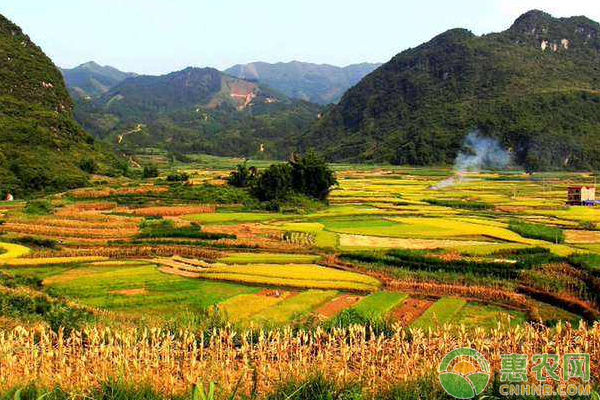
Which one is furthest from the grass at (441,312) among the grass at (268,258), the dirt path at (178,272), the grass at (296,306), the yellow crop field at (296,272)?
the dirt path at (178,272)

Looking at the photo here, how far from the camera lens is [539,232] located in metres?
41.0

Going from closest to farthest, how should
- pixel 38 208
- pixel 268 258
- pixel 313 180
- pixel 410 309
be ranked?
pixel 410 309 → pixel 268 258 → pixel 38 208 → pixel 313 180

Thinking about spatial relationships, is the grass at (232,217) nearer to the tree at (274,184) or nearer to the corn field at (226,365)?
the tree at (274,184)

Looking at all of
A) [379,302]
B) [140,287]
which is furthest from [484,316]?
[140,287]

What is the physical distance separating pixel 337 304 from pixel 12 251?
24.5m

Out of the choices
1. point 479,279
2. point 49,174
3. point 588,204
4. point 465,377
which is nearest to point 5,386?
point 465,377

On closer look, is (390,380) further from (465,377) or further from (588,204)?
(588,204)

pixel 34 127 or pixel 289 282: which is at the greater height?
pixel 34 127

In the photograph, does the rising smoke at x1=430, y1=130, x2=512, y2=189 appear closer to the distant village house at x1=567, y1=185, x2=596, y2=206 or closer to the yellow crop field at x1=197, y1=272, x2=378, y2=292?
the distant village house at x1=567, y1=185, x2=596, y2=206

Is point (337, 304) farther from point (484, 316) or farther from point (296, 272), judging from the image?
point (484, 316)

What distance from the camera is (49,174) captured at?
79.5 metres

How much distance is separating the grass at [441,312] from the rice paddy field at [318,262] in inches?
3.4

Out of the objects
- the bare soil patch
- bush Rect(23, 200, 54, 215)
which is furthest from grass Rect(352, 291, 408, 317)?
bush Rect(23, 200, 54, 215)

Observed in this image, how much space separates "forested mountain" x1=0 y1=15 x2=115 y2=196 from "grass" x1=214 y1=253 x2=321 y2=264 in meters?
51.5
